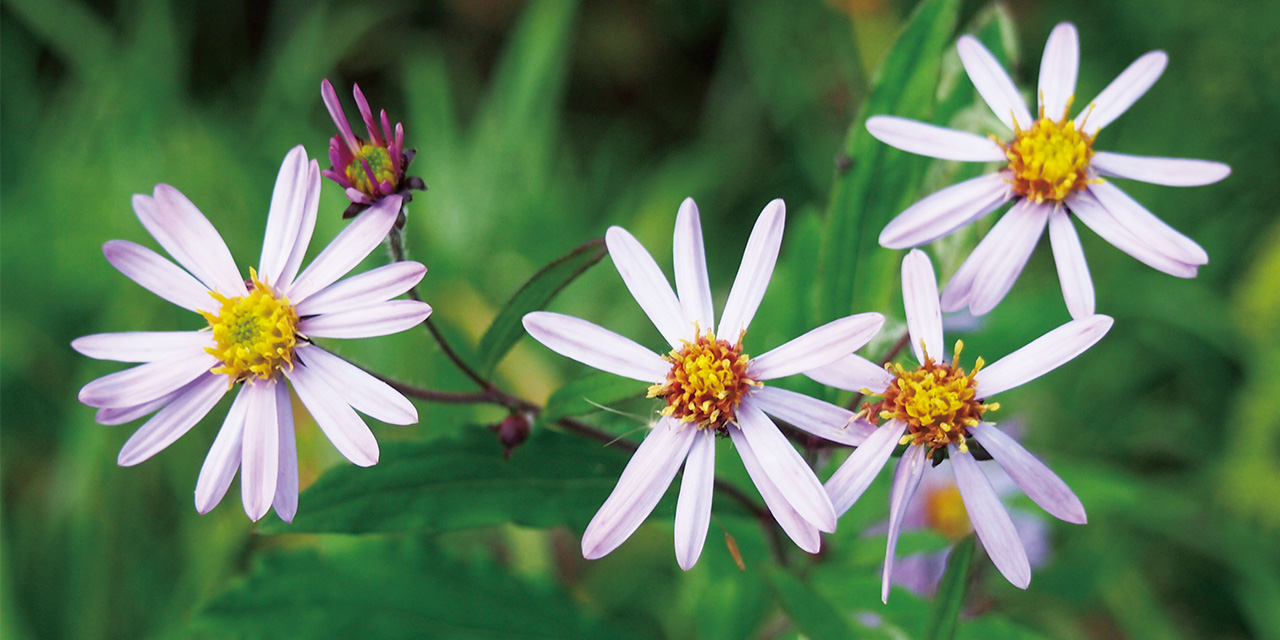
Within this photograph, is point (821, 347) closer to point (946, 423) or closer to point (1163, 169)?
point (946, 423)

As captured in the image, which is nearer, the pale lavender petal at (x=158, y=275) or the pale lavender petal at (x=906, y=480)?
the pale lavender petal at (x=906, y=480)

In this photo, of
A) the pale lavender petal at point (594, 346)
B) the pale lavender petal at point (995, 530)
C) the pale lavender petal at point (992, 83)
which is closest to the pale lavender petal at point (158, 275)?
the pale lavender petal at point (594, 346)

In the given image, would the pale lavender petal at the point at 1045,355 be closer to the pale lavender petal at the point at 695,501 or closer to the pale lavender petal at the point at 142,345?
the pale lavender petal at the point at 695,501

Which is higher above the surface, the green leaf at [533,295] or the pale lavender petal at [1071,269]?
the pale lavender petal at [1071,269]

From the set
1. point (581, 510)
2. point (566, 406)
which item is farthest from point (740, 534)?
point (566, 406)

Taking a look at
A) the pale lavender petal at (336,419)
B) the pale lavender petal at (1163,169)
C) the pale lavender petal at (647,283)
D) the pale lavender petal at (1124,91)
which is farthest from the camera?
the pale lavender petal at (1124,91)

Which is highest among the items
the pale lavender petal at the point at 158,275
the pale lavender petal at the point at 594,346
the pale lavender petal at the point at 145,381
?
the pale lavender petal at the point at 158,275

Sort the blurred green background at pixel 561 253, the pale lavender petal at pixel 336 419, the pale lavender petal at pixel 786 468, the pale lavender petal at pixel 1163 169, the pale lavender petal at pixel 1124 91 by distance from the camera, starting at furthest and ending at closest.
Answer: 1. the blurred green background at pixel 561 253
2. the pale lavender petal at pixel 1124 91
3. the pale lavender petal at pixel 1163 169
4. the pale lavender petal at pixel 336 419
5. the pale lavender petal at pixel 786 468
